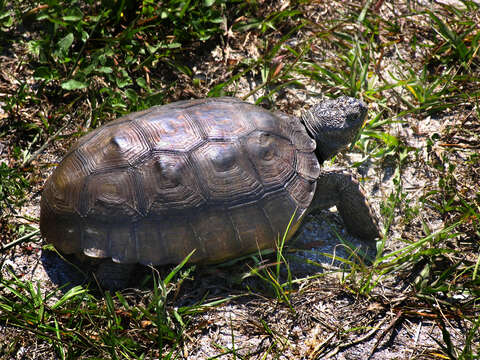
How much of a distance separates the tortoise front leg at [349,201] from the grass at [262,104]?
0.17 m

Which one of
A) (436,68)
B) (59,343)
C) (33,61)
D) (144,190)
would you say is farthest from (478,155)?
(33,61)

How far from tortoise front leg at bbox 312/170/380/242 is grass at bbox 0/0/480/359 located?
0.17 metres

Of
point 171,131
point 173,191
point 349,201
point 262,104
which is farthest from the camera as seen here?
point 262,104

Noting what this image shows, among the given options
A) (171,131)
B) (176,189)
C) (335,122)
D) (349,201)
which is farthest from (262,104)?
(176,189)

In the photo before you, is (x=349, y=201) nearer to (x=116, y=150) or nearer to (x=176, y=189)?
(x=176, y=189)

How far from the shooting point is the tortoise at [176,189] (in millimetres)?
2951

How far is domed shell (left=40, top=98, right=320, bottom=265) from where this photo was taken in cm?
295

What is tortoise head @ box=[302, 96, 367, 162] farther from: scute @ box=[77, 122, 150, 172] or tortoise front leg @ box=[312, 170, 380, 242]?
scute @ box=[77, 122, 150, 172]

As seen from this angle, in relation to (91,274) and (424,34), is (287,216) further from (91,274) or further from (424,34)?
(424,34)

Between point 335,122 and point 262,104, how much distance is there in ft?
3.20

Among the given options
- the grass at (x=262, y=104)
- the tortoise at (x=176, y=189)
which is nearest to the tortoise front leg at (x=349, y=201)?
the grass at (x=262, y=104)

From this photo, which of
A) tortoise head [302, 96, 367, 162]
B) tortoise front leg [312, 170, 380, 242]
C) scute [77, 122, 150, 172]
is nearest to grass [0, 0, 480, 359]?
tortoise front leg [312, 170, 380, 242]

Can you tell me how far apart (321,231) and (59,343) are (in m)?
2.09

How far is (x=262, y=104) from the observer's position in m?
4.38
